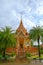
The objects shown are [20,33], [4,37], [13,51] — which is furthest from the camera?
[20,33]

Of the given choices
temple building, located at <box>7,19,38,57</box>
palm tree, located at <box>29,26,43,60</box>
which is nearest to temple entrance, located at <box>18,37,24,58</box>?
temple building, located at <box>7,19,38,57</box>

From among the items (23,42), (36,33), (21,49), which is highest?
(36,33)

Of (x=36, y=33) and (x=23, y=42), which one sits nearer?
(x=36, y=33)

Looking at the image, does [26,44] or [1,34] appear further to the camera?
[26,44]

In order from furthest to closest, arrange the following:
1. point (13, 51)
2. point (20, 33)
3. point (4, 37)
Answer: point (20, 33)
point (13, 51)
point (4, 37)

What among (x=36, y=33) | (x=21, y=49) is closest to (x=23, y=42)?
(x=21, y=49)

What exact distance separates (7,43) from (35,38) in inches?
258

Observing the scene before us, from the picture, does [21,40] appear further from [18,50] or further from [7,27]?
[7,27]

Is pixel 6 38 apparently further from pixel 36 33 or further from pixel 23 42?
pixel 23 42

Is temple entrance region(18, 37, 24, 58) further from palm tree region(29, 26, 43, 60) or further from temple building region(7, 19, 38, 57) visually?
palm tree region(29, 26, 43, 60)

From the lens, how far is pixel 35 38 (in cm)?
4572

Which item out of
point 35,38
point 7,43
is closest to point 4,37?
point 7,43

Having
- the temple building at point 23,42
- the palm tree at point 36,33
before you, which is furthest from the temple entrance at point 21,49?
the palm tree at point 36,33

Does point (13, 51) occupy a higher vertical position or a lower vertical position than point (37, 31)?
lower
